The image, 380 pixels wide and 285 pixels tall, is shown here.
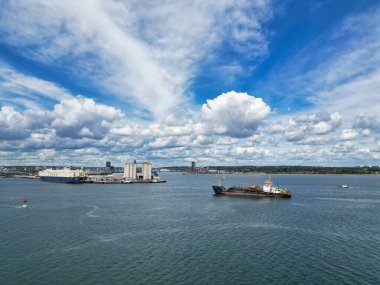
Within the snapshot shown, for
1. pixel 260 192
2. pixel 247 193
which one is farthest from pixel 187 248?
pixel 247 193

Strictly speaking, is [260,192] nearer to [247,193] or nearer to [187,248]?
[247,193]

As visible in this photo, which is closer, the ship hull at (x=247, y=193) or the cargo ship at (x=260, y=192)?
the ship hull at (x=247, y=193)

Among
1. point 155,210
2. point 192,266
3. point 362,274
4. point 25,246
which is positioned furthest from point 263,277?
point 155,210

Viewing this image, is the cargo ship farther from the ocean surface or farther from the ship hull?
the ocean surface

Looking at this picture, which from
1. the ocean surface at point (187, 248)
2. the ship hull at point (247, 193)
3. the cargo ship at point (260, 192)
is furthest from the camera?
the cargo ship at point (260, 192)

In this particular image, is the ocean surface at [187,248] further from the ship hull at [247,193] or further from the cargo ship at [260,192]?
the cargo ship at [260,192]

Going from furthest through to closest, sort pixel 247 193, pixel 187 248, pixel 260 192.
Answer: pixel 247 193
pixel 260 192
pixel 187 248

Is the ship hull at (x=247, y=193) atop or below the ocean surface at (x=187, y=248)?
atop

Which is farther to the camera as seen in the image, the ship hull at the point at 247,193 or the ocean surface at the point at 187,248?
the ship hull at the point at 247,193

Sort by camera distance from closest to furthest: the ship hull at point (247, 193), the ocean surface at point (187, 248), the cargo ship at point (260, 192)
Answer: the ocean surface at point (187, 248)
the ship hull at point (247, 193)
the cargo ship at point (260, 192)

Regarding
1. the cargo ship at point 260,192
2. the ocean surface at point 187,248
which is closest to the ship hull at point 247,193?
the cargo ship at point 260,192

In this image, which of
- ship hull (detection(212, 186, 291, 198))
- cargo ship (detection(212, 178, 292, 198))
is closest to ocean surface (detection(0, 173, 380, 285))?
ship hull (detection(212, 186, 291, 198))

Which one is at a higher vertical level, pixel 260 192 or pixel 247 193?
pixel 260 192

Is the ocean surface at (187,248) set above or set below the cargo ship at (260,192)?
below
